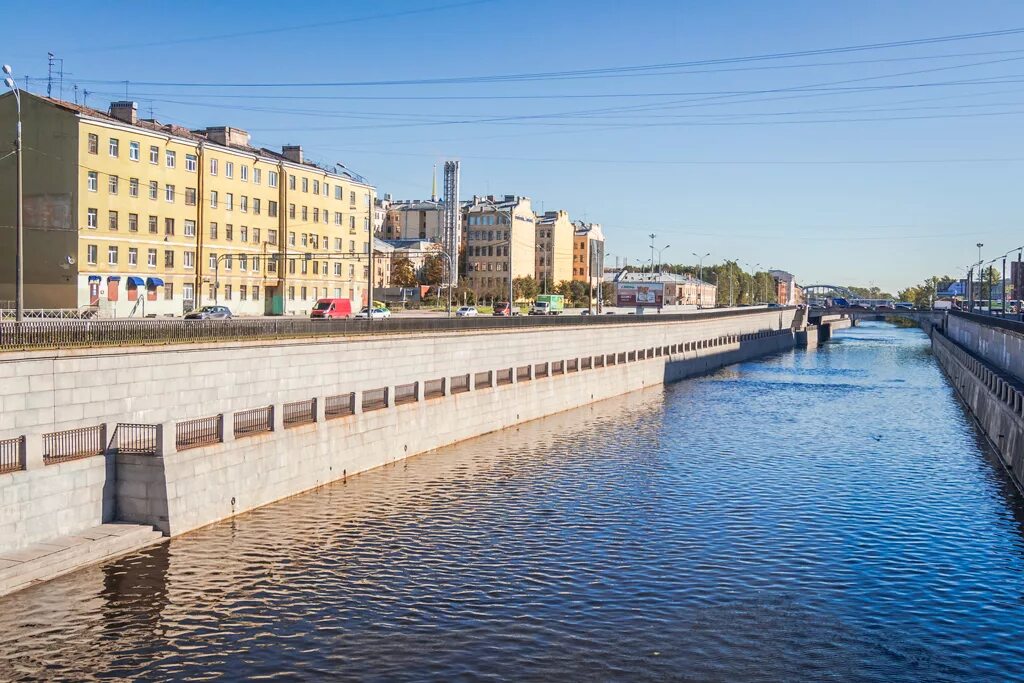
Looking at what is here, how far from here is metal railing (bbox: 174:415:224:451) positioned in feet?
99.8

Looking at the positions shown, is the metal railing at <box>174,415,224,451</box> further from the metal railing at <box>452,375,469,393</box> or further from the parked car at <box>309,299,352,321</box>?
the parked car at <box>309,299,352,321</box>

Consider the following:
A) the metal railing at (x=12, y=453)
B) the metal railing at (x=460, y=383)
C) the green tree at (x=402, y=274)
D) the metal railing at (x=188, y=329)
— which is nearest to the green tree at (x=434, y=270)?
the green tree at (x=402, y=274)

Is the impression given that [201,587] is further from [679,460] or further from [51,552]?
[679,460]

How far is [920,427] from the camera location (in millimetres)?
63125

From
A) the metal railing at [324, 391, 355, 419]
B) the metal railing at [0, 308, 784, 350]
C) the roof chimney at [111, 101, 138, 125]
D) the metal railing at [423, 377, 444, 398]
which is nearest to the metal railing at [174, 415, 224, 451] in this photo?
the metal railing at [0, 308, 784, 350]

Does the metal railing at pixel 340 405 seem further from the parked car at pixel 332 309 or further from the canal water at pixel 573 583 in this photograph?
the parked car at pixel 332 309

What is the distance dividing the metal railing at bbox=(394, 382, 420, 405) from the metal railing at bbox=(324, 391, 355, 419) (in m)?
3.39

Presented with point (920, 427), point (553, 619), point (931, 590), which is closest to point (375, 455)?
point (553, 619)

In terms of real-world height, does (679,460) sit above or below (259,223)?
below

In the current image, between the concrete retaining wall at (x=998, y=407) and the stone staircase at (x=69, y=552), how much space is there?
117 ft

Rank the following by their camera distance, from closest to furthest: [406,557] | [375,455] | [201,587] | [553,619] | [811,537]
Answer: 1. [553,619]
2. [201,587]
3. [406,557]
4. [811,537]
5. [375,455]

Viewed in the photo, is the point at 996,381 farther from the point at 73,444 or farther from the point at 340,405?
the point at 73,444

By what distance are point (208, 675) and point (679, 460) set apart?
3090cm

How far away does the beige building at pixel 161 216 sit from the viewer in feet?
217
